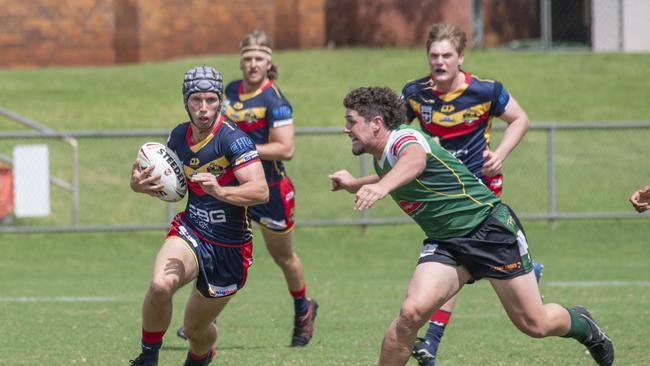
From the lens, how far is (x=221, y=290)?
700cm

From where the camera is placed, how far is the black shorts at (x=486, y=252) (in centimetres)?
653

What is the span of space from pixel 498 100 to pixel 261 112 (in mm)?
1950

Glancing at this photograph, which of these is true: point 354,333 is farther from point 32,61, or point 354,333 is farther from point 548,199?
point 32,61

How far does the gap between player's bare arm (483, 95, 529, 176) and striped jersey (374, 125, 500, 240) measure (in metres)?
1.04

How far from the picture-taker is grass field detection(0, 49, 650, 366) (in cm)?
891

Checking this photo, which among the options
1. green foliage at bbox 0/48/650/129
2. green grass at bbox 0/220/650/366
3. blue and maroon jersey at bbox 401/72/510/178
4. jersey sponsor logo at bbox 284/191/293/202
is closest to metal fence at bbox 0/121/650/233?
green grass at bbox 0/220/650/366

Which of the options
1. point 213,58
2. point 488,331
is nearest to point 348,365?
point 488,331

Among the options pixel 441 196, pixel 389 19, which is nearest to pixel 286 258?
pixel 441 196

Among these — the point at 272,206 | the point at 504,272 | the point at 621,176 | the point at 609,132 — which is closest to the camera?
the point at 504,272

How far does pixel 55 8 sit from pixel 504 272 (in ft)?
67.6

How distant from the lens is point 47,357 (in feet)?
26.8

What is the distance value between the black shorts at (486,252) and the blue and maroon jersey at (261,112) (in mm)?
2708

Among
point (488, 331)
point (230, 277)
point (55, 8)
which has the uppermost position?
point (55, 8)

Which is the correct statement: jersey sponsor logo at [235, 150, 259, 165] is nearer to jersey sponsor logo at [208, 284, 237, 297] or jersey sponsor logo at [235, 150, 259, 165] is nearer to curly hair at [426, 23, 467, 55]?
jersey sponsor logo at [208, 284, 237, 297]
